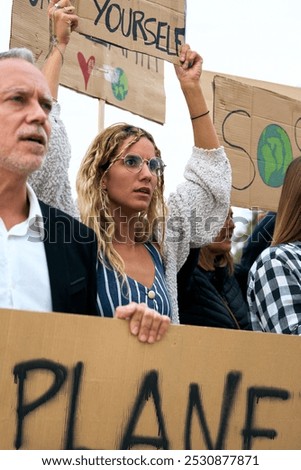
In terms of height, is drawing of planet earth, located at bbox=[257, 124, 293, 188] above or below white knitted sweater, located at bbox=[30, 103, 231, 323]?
above

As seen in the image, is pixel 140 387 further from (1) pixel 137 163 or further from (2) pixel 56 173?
(1) pixel 137 163

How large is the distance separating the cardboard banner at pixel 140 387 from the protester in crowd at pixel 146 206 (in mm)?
585

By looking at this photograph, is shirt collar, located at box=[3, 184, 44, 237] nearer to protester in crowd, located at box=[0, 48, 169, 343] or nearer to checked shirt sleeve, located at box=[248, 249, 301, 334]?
protester in crowd, located at box=[0, 48, 169, 343]

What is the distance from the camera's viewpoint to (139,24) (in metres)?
3.29

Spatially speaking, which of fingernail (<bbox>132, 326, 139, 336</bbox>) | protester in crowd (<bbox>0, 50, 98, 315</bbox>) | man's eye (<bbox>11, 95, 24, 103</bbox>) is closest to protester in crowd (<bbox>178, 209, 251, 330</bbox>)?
protester in crowd (<bbox>0, 50, 98, 315</bbox>)

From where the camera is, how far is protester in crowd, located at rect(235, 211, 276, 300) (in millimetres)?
3918

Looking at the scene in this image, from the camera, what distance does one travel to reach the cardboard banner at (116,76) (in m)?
3.58

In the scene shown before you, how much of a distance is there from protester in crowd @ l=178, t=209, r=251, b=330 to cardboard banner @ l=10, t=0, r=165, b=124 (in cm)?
63

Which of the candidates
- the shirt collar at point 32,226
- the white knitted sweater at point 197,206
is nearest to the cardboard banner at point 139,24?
the white knitted sweater at point 197,206

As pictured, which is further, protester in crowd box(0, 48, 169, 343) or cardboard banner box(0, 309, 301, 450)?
protester in crowd box(0, 48, 169, 343)

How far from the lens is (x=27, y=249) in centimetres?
208

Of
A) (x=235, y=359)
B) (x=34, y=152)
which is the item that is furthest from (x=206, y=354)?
(x=34, y=152)

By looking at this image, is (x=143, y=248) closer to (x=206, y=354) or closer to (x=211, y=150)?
(x=211, y=150)

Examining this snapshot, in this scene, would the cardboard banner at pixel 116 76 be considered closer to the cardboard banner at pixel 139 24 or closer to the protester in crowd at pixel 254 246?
the cardboard banner at pixel 139 24
